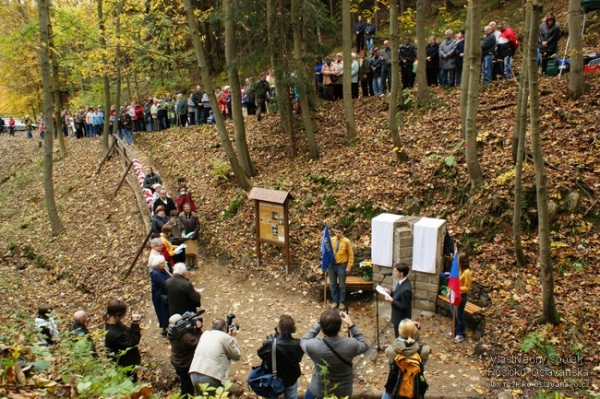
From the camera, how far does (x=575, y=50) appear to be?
10.8m

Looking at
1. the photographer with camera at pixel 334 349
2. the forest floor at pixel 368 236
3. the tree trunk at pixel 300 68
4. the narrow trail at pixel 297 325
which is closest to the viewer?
the photographer with camera at pixel 334 349

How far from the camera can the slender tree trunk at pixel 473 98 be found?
9844 millimetres

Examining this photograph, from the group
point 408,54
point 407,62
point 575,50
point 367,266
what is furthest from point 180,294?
point 408,54

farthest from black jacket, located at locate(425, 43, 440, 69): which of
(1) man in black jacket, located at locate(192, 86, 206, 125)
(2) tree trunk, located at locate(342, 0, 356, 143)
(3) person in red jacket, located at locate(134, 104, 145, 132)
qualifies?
(3) person in red jacket, located at locate(134, 104, 145, 132)

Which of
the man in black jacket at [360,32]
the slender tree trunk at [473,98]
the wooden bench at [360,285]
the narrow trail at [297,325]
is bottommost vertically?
the narrow trail at [297,325]

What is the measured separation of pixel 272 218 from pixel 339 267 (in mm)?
2624

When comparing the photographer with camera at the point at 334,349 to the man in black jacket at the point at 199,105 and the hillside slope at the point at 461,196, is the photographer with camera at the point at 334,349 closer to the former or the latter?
the hillside slope at the point at 461,196

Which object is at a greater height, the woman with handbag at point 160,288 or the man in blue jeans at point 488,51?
the man in blue jeans at point 488,51

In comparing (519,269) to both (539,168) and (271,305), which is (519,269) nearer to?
(539,168)

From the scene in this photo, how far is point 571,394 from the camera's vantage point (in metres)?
6.62

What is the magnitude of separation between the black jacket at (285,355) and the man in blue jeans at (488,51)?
12.4 meters

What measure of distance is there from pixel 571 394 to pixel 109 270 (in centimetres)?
1154

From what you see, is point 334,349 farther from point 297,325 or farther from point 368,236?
point 368,236

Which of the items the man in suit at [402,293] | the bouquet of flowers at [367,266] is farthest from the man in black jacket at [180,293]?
the bouquet of flowers at [367,266]
